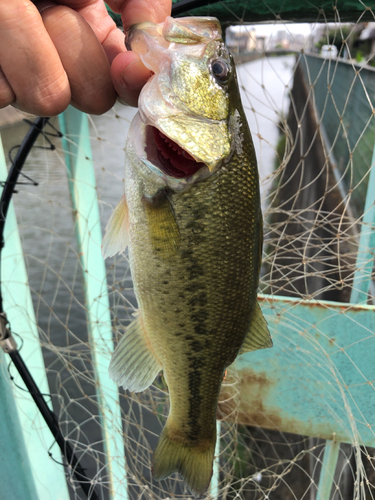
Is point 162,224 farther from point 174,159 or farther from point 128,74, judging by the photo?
point 128,74

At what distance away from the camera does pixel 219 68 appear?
0.98 metres

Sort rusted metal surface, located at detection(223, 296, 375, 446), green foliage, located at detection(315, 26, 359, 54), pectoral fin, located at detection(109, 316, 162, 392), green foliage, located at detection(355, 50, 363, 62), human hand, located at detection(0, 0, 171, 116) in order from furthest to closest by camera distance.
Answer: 1. green foliage, located at detection(355, 50, 363, 62)
2. rusted metal surface, located at detection(223, 296, 375, 446)
3. green foliage, located at detection(315, 26, 359, 54)
4. pectoral fin, located at detection(109, 316, 162, 392)
5. human hand, located at detection(0, 0, 171, 116)

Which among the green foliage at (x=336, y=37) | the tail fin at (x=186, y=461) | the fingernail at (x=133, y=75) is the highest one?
the green foliage at (x=336, y=37)

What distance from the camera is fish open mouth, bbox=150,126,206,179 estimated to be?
95 centimetres

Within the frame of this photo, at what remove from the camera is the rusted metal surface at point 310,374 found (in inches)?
74.5

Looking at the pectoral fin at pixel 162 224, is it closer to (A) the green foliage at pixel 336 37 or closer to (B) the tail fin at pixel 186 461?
(B) the tail fin at pixel 186 461

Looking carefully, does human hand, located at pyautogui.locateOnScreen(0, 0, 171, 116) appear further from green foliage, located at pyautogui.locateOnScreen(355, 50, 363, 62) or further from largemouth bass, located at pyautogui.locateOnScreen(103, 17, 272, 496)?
green foliage, located at pyautogui.locateOnScreen(355, 50, 363, 62)

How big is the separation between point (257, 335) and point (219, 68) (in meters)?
0.79

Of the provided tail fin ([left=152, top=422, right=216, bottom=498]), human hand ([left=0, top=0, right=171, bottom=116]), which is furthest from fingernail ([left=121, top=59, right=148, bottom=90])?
tail fin ([left=152, top=422, right=216, bottom=498])

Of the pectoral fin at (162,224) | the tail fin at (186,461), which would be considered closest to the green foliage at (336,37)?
the pectoral fin at (162,224)

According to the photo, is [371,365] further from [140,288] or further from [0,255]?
[0,255]

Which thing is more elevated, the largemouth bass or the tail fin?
the largemouth bass

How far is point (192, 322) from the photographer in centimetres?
102

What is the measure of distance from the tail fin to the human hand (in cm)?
101
